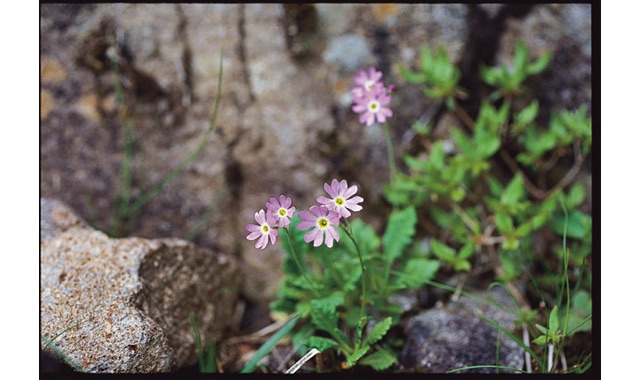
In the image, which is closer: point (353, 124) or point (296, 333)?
point (296, 333)

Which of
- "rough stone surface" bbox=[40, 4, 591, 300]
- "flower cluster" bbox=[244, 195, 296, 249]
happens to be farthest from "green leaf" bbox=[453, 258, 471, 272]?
"flower cluster" bbox=[244, 195, 296, 249]

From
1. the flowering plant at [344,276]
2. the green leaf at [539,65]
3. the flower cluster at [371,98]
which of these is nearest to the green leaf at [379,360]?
the flowering plant at [344,276]

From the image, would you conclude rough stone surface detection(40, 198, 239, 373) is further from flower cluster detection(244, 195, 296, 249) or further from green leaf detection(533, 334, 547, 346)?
green leaf detection(533, 334, 547, 346)

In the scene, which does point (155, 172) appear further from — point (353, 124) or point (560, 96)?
point (560, 96)

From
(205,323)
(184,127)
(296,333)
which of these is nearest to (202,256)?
(205,323)

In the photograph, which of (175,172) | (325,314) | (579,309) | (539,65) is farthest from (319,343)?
(539,65)
